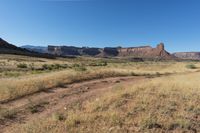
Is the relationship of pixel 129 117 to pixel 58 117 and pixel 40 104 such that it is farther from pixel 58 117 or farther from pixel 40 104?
pixel 40 104

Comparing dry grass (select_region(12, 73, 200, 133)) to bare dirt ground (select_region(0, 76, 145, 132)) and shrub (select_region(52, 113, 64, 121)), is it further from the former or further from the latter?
bare dirt ground (select_region(0, 76, 145, 132))

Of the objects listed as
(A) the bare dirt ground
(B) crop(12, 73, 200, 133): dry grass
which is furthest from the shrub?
(A) the bare dirt ground

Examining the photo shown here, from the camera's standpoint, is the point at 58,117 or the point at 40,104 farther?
the point at 40,104

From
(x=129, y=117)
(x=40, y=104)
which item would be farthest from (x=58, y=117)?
(x=129, y=117)

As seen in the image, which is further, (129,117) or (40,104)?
(40,104)

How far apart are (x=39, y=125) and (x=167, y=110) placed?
534 cm

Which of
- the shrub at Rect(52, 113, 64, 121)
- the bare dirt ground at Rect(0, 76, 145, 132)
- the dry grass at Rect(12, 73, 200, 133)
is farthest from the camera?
the bare dirt ground at Rect(0, 76, 145, 132)

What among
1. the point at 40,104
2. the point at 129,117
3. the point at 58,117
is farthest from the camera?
the point at 40,104

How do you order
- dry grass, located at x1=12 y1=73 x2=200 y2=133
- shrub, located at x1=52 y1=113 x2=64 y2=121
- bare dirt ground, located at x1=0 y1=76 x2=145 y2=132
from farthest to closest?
bare dirt ground, located at x1=0 y1=76 x2=145 y2=132, shrub, located at x1=52 y1=113 x2=64 y2=121, dry grass, located at x1=12 y1=73 x2=200 y2=133

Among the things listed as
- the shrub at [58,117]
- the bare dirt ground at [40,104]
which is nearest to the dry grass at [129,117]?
the shrub at [58,117]

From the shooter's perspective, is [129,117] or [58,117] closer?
[58,117]

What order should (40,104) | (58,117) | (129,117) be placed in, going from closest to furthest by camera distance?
(58,117)
(129,117)
(40,104)

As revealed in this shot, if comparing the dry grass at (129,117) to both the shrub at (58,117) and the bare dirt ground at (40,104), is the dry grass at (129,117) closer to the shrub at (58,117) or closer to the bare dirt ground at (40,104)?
the shrub at (58,117)

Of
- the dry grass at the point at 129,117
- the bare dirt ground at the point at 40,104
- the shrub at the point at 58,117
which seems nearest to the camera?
the dry grass at the point at 129,117
